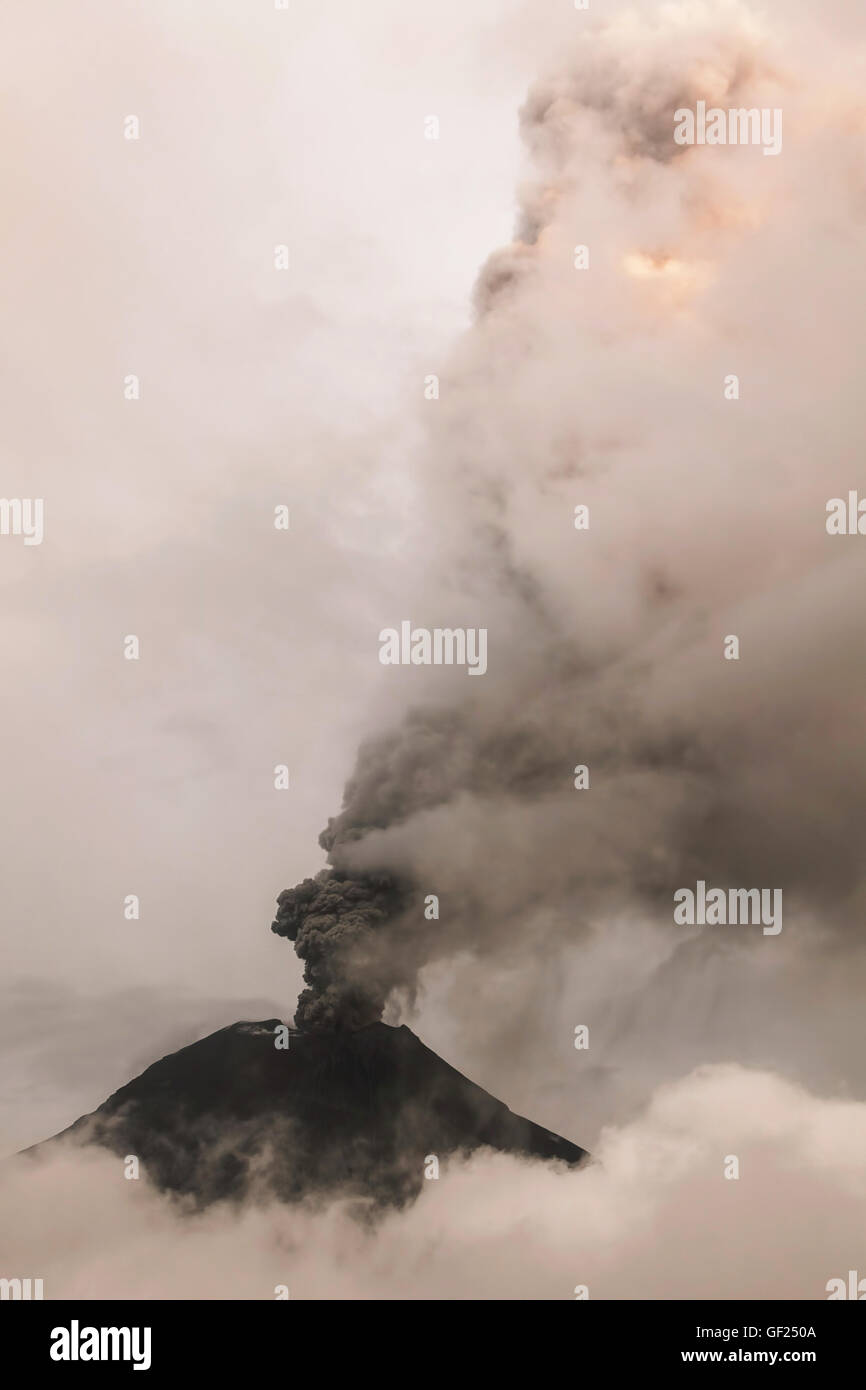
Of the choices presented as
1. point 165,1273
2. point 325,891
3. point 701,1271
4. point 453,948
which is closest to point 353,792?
point 325,891

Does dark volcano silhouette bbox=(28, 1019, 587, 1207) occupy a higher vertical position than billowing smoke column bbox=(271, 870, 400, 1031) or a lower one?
lower

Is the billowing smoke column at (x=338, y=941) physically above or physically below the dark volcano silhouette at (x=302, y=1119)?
above

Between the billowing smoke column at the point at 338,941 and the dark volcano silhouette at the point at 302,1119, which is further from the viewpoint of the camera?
the dark volcano silhouette at the point at 302,1119

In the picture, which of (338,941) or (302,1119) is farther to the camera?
(302,1119)

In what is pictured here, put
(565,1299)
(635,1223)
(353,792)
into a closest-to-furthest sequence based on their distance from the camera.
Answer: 1. (565,1299)
2. (635,1223)
3. (353,792)

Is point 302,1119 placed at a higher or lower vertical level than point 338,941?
lower

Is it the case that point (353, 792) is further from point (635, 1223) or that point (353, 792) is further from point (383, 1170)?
point (635, 1223)

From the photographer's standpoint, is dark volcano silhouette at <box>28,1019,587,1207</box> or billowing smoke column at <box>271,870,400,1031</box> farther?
dark volcano silhouette at <box>28,1019,587,1207</box>

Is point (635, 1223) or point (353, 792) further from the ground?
point (353, 792)
